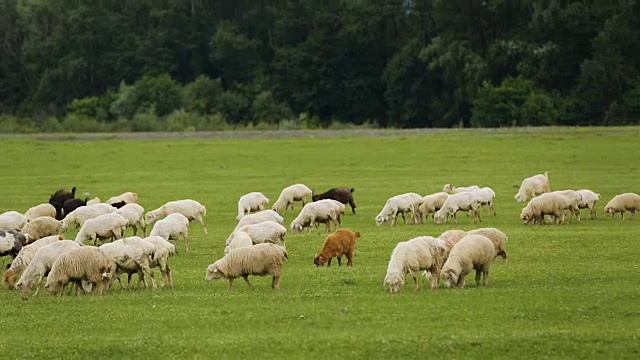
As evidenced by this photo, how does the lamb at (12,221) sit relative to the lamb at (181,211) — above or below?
above

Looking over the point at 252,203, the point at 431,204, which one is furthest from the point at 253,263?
the point at 252,203

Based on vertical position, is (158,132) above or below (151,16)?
below

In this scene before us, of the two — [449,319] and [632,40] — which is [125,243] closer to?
[449,319]

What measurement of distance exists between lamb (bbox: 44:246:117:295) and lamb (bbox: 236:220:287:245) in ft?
14.5

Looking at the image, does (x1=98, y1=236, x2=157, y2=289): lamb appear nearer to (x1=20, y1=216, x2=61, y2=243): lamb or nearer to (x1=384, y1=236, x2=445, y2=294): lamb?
Answer: (x1=384, y1=236, x2=445, y2=294): lamb

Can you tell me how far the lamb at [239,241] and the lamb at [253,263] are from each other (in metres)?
1.56

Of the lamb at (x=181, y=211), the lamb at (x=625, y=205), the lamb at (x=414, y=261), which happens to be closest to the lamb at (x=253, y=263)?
the lamb at (x=414, y=261)

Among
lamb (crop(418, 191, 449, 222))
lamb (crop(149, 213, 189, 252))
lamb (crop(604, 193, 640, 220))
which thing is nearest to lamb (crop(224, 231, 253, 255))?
lamb (crop(149, 213, 189, 252))

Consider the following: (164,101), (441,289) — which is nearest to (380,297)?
(441,289)

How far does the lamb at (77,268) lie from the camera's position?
70.1 ft

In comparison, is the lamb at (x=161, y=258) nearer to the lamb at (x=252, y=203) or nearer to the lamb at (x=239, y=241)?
the lamb at (x=239, y=241)

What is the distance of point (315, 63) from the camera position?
346ft

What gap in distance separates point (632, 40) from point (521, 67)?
25.6ft

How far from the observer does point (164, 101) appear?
96.6 meters
